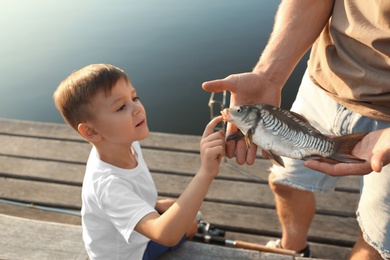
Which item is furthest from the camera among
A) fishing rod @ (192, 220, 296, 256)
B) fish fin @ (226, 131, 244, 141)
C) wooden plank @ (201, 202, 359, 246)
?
wooden plank @ (201, 202, 359, 246)

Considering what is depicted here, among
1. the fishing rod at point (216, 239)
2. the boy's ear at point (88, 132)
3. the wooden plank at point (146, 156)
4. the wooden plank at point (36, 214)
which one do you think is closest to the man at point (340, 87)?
the fishing rod at point (216, 239)

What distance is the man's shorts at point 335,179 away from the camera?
1958mm

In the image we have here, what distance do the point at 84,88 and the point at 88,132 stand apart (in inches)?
9.0

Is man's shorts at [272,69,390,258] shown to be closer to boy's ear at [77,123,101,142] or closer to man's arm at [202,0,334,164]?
man's arm at [202,0,334,164]

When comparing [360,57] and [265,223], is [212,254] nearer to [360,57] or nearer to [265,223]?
[265,223]

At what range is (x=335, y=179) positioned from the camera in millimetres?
2465

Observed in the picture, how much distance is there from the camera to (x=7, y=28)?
9539mm

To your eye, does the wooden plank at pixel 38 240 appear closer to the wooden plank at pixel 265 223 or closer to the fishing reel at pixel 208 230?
the fishing reel at pixel 208 230

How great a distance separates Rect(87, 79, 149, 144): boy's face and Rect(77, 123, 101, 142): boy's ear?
0.02 metres

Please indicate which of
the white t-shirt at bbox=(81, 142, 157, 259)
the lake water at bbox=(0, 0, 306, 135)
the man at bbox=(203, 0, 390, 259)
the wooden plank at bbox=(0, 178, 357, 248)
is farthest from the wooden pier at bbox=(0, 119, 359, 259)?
the lake water at bbox=(0, 0, 306, 135)

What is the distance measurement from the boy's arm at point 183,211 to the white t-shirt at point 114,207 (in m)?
0.07

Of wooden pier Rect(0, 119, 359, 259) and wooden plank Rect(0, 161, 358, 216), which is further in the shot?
wooden plank Rect(0, 161, 358, 216)

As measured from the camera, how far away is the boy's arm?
1.88 meters

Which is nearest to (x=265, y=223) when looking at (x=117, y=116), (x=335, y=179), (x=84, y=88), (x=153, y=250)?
(x=335, y=179)
